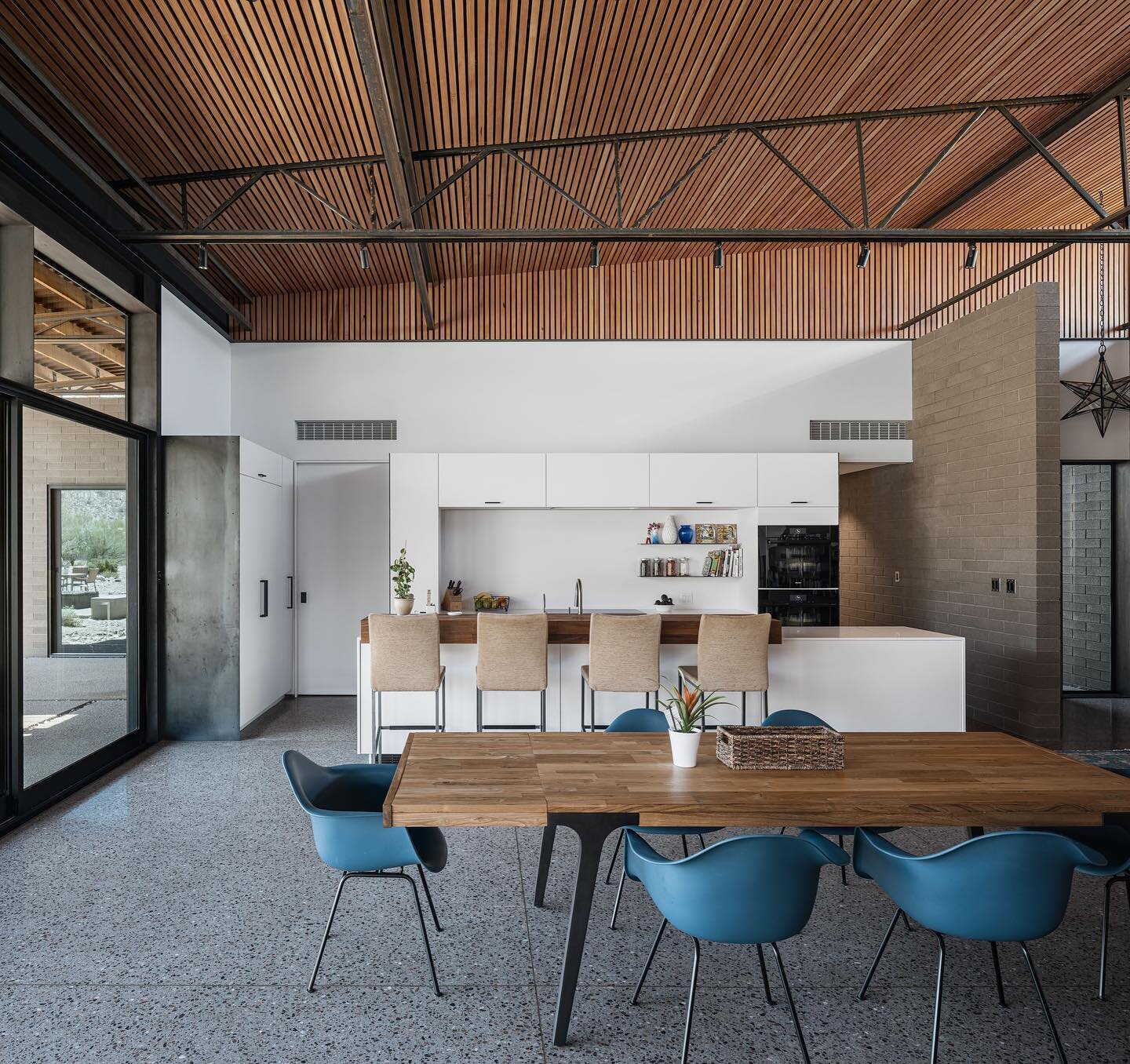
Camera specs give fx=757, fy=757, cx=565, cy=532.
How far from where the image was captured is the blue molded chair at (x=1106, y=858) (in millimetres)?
2455

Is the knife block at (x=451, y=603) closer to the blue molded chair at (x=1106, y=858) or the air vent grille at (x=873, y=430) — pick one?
the air vent grille at (x=873, y=430)

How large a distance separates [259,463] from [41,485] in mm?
2025

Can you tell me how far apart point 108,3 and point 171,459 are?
322 centimetres

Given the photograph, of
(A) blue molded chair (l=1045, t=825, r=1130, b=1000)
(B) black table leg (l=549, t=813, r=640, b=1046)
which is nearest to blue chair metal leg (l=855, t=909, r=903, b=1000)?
(A) blue molded chair (l=1045, t=825, r=1130, b=1000)

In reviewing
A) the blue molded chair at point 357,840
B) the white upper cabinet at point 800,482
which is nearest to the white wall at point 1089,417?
the white upper cabinet at point 800,482

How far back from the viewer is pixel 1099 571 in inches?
292

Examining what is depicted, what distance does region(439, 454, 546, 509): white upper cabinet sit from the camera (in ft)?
22.4

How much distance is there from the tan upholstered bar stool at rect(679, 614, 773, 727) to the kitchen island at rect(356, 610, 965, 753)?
0.26 m

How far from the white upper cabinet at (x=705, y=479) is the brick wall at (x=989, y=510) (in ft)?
5.64

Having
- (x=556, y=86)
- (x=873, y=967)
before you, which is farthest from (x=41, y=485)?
(x=873, y=967)

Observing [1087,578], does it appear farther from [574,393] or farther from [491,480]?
[491,480]

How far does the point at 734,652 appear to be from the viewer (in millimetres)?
4812

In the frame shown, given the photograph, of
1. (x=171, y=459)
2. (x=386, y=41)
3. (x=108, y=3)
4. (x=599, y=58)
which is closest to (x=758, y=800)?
(x=386, y=41)

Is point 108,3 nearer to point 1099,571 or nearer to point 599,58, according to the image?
point 599,58
